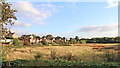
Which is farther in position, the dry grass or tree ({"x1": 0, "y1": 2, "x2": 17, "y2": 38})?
the dry grass

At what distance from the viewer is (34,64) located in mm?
6254

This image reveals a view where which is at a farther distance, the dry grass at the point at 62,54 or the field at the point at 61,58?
the dry grass at the point at 62,54

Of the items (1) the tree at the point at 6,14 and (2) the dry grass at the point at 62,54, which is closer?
(1) the tree at the point at 6,14

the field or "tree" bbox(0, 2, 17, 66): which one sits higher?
"tree" bbox(0, 2, 17, 66)

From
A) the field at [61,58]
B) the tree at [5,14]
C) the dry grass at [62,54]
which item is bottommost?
the dry grass at [62,54]

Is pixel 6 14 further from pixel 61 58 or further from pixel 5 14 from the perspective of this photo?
pixel 61 58

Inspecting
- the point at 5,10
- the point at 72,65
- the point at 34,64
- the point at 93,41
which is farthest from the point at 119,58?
the point at 93,41

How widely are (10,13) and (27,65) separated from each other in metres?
3.55

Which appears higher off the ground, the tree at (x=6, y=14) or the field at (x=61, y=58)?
the tree at (x=6, y=14)

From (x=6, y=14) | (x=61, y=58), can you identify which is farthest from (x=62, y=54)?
(x=6, y=14)

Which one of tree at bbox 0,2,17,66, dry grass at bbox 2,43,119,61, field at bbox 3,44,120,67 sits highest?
tree at bbox 0,2,17,66

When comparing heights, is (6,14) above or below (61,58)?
above

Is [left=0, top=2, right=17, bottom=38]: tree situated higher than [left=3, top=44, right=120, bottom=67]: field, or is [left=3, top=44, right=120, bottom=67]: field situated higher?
[left=0, top=2, right=17, bottom=38]: tree

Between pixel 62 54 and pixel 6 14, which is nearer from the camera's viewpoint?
pixel 6 14
